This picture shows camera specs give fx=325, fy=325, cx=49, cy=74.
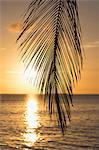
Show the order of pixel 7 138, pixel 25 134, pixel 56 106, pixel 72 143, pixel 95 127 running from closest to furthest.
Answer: pixel 56 106 → pixel 72 143 → pixel 7 138 → pixel 25 134 → pixel 95 127

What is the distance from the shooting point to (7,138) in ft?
62.0

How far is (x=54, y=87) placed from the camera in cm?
42

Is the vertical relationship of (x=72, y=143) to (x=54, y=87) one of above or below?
below

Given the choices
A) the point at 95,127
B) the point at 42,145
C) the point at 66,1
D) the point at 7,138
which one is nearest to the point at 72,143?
the point at 42,145

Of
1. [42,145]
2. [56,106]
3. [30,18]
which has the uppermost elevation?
[30,18]

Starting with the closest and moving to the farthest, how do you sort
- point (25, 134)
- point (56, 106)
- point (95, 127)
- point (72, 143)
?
point (56, 106) < point (72, 143) < point (25, 134) < point (95, 127)

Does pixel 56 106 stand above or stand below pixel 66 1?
below

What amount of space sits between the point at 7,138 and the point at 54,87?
19013mm

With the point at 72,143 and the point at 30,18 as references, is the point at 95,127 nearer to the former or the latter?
the point at 72,143

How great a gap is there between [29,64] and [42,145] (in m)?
16.8

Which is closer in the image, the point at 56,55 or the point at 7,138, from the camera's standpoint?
the point at 56,55

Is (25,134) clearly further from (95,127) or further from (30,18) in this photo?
(30,18)

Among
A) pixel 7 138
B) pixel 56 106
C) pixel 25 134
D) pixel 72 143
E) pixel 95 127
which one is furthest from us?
pixel 95 127

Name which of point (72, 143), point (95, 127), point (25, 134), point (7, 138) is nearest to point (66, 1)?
point (72, 143)
